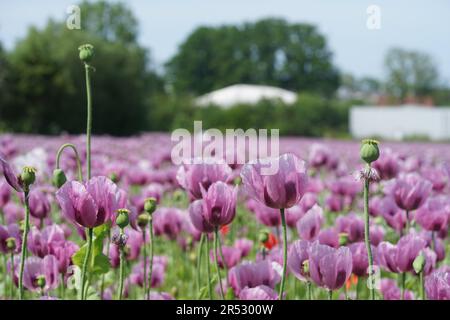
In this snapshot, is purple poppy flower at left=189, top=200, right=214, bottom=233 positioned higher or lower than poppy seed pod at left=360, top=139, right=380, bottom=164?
lower

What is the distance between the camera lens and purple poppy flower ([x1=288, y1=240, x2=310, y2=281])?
1531 mm

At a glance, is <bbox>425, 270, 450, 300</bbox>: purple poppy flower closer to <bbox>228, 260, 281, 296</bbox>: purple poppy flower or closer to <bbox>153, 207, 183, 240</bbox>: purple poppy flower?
<bbox>228, 260, 281, 296</bbox>: purple poppy flower

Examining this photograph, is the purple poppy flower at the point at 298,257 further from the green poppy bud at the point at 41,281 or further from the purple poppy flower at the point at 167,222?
the purple poppy flower at the point at 167,222

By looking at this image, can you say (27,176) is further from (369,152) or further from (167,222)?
(167,222)

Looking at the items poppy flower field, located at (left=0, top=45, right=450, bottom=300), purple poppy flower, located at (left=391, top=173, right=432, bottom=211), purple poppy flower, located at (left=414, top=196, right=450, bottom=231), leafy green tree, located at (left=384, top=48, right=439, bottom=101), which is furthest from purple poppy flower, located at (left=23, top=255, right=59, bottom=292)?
leafy green tree, located at (left=384, top=48, right=439, bottom=101)

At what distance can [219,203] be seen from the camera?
154 cm

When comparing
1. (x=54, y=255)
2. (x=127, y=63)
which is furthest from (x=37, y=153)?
(x=127, y=63)

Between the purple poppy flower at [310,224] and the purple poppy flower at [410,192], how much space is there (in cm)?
23

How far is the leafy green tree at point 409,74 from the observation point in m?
45.2

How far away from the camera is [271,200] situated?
1.37 metres

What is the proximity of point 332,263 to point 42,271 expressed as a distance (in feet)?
2.44

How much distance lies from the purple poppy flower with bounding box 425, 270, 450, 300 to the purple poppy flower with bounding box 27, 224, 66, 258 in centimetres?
88

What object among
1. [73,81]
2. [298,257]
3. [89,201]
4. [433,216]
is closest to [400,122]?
[73,81]

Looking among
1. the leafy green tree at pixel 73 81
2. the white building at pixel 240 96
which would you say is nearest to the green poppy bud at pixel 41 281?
the leafy green tree at pixel 73 81
